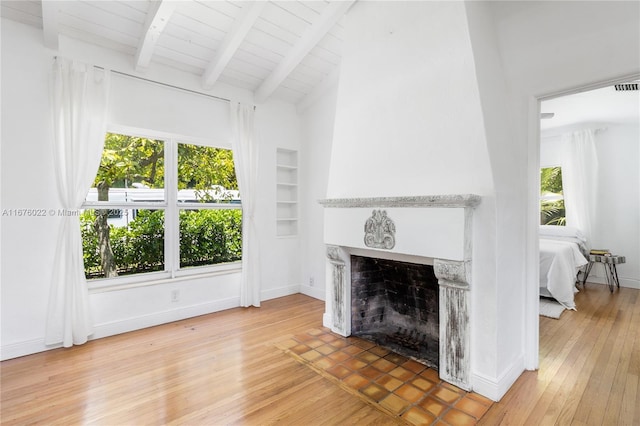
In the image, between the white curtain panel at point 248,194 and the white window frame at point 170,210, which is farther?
the white curtain panel at point 248,194

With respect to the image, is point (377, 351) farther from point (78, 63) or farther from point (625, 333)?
point (78, 63)

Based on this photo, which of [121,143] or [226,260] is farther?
[226,260]

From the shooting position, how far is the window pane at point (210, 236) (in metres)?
3.68

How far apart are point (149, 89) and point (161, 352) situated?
2.64 m

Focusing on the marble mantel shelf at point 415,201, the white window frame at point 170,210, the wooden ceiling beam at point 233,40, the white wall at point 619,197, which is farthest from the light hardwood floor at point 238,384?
the wooden ceiling beam at point 233,40

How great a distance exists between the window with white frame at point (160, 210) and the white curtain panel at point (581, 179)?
571cm

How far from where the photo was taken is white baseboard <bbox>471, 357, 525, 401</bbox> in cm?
200

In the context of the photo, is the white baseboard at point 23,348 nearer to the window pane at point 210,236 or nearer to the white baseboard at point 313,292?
the window pane at point 210,236

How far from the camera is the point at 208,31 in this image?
3.00 metres

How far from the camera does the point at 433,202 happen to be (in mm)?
2168

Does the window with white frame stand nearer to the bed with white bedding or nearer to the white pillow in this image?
the bed with white bedding

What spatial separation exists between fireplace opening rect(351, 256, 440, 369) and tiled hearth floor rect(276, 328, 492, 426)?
0.19 meters

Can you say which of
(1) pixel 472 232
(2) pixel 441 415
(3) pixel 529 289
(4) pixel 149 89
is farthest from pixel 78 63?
(3) pixel 529 289

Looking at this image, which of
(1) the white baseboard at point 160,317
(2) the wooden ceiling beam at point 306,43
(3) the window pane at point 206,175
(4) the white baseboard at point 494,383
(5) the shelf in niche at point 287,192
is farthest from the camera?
(5) the shelf in niche at point 287,192
